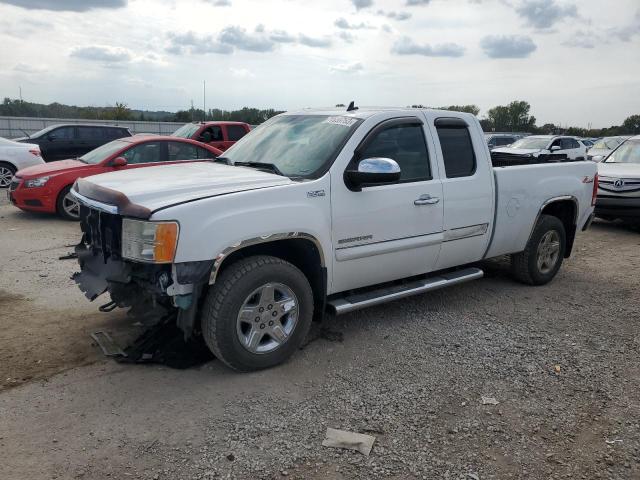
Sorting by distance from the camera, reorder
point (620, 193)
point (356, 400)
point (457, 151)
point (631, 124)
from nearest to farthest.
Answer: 1. point (356, 400)
2. point (457, 151)
3. point (620, 193)
4. point (631, 124)

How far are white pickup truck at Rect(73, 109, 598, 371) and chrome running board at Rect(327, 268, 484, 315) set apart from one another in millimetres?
18

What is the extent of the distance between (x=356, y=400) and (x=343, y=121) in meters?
2.30

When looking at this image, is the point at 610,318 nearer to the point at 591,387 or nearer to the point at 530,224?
the point at 530,224

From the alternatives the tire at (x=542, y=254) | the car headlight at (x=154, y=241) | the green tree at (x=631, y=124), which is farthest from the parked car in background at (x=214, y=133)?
the green tree at (x=631, y=124)

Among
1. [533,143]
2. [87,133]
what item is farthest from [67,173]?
[533,143]

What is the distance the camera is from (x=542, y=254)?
6.26 m

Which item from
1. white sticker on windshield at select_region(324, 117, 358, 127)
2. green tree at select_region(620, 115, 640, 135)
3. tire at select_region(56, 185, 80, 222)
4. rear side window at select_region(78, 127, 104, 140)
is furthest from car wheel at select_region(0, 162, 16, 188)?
green tree at select_region(620, 115, 640, 135)

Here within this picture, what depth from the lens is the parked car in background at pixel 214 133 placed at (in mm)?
15547

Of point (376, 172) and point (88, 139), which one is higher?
point (88, 139)

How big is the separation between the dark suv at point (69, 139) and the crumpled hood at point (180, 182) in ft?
41.2

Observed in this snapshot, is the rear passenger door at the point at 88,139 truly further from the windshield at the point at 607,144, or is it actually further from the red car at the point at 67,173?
the windshield at the point at 607,144

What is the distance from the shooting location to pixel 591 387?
3963mm

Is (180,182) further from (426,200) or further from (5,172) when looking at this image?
(5,172)

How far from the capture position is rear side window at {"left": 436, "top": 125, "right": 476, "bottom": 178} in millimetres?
5039
